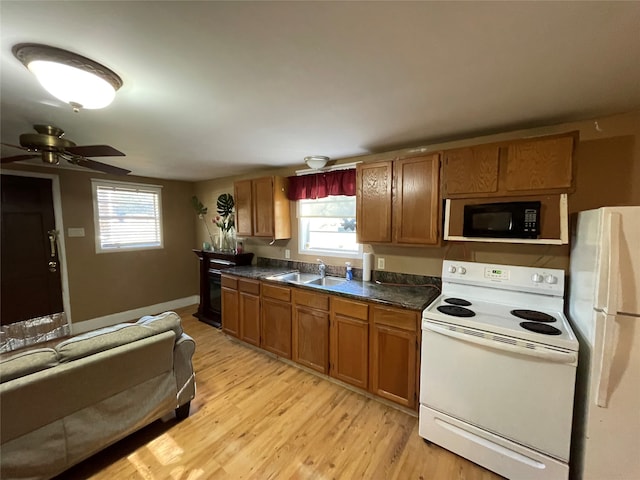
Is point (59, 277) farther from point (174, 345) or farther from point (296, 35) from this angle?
point (296, 35)

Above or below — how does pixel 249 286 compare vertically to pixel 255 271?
below

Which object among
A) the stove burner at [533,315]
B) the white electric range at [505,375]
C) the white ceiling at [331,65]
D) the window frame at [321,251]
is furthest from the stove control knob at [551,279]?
the window frame at [321,251]

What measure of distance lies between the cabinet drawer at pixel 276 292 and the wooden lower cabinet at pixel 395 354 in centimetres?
98

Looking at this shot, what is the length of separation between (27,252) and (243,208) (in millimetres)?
2697

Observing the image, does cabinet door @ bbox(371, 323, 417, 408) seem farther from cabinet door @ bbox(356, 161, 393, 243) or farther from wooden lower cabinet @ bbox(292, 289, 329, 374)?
cabinet door @ bbox(356, 161, 393, 243)

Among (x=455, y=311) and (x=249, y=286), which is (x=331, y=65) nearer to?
(x=455, y=311)

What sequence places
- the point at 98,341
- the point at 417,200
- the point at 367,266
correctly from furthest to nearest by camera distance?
the point at 367,266
the point at 417,200
the point at 98,341

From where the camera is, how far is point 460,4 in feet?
3.03

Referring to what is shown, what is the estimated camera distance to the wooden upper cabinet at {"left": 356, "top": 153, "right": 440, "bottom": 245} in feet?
7.54

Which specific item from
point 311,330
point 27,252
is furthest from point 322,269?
point 27,252

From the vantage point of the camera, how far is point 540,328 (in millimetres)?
1641

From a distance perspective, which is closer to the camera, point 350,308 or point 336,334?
Result: point 350,308

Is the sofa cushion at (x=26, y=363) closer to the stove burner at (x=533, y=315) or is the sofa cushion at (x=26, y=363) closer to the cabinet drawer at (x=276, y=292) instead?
the cabinet drawer at (x=276, y=292)

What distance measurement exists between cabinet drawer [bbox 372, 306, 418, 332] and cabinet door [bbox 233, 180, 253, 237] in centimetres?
216
